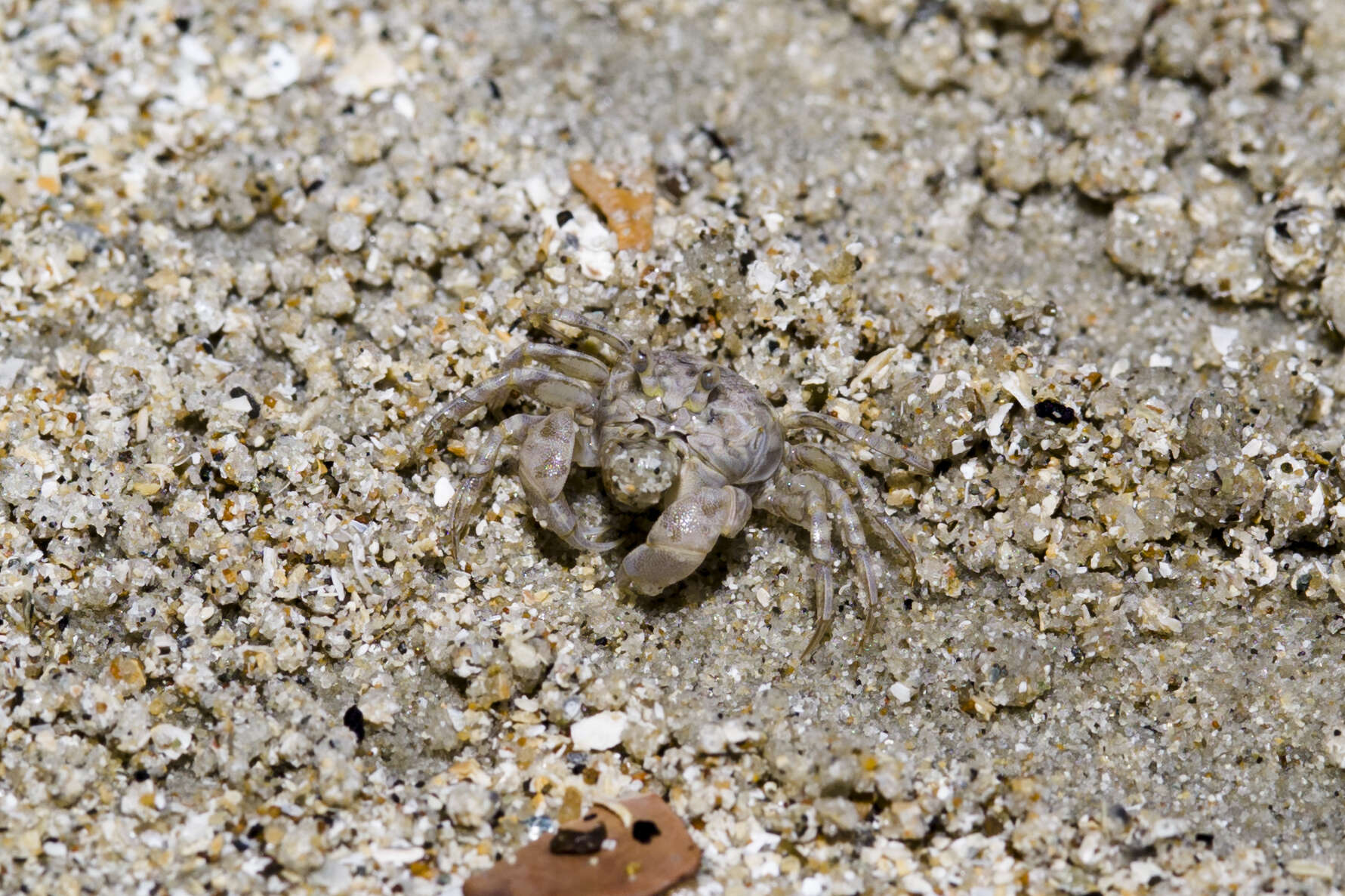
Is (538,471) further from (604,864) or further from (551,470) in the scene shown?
(604,864)

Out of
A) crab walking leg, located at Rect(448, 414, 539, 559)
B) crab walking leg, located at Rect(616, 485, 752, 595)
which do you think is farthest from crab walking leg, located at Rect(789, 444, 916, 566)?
crab walking leg, located at Rect(448, 414, 539, 559)

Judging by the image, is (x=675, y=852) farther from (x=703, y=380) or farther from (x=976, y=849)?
(x=703, y=380)

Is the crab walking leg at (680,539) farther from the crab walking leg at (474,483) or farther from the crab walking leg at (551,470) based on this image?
the crab walking leg at (474,483)

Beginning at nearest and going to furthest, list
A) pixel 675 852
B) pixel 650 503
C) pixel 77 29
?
pixel 675 852
pixel 650 503
pixel 77 29

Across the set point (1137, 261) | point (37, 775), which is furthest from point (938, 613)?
point (37, 775)

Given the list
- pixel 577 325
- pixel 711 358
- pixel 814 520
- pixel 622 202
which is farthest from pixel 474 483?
pixel 622 202

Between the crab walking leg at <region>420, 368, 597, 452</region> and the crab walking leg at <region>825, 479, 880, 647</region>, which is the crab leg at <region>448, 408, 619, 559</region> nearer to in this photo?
the crab walking leg at <region>420, 368, 597, 452</region>
